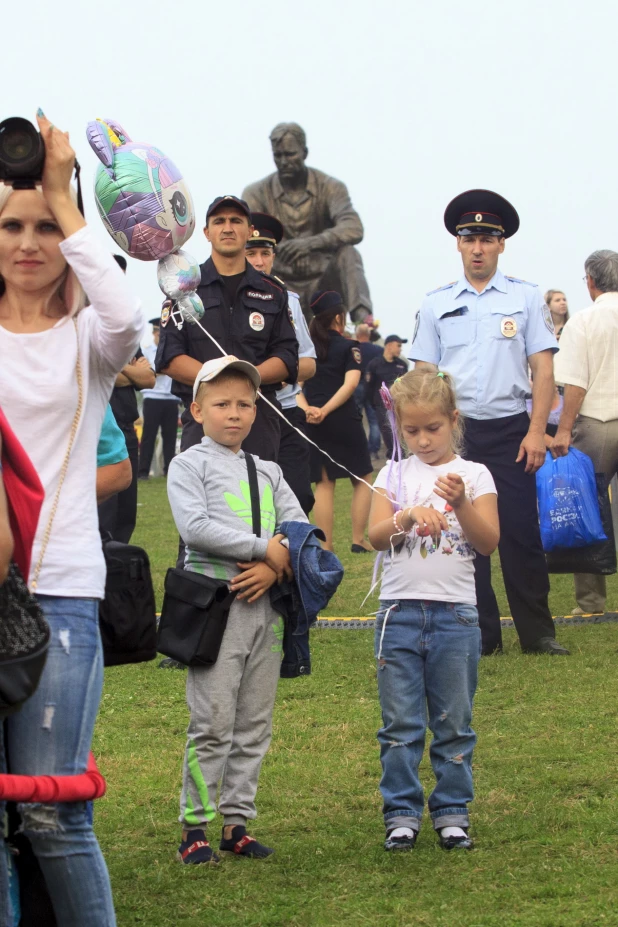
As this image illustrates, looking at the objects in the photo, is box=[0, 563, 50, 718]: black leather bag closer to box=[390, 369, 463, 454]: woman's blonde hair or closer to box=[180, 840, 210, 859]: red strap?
box=[180, 840, 210, 859]: red strap

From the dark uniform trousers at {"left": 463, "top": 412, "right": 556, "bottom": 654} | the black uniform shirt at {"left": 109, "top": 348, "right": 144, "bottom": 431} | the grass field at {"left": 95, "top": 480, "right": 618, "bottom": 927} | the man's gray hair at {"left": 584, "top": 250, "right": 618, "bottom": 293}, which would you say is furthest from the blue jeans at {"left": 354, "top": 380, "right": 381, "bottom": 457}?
the grass field at {"left": 95, "top": 480, "right": 618, "bottom": 927}

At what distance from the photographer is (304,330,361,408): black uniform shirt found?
10734 millimetres

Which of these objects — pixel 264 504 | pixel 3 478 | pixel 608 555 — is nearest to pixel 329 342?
pixel 608 555

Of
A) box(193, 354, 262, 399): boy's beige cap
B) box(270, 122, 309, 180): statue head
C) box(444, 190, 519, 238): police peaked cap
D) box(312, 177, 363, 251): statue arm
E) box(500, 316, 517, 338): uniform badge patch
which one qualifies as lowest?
box(193, 354, 262, 399): boy's beige cap

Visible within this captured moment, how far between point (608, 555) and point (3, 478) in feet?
18.4

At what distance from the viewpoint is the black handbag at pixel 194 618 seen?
4.09 m

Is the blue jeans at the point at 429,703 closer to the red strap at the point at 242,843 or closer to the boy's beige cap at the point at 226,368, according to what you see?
the red strap at the point at 242,843

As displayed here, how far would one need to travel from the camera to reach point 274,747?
536 cm

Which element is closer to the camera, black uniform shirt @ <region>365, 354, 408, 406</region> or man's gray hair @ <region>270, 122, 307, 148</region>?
man's gray hair @ <region>270, 122, 307, 148</region>

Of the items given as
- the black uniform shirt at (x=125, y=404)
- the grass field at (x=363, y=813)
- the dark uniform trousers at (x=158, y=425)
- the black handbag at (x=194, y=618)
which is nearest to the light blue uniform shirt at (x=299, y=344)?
the black uniform shirt at (x=125, y=404)

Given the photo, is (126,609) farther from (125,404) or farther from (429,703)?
(125,404)

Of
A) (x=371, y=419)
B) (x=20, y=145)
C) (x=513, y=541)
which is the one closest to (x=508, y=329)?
(x=513, y=541)

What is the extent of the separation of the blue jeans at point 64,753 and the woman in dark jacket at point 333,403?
24.0ft

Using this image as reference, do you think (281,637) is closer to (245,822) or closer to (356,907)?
(245,822)
